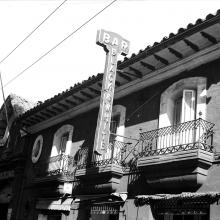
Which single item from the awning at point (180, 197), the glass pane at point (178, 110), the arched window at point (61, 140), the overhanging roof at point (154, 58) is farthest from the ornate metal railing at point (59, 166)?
the glass pane at point (178, 110)

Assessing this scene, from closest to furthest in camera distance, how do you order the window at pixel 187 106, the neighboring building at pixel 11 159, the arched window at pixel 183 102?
the arched window at pixel 183 102 < the window at pixel 187 106 < the neighboring building at pixel 11 159

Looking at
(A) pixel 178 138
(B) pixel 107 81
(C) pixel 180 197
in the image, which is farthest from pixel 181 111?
(C) pixel 180 197

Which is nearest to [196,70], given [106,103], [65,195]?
[106,103]

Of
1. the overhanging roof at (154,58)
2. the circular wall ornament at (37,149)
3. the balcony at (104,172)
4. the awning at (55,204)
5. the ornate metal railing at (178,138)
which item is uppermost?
the overhanging roof at (154,58)

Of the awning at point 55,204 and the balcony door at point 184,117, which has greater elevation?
the balcony door at point 184,117

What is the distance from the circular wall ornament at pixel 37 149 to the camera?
17.9 metres

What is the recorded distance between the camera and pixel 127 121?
12898 mm

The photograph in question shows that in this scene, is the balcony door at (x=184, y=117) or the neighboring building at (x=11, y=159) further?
the neighboring building at (x=11, y=159)

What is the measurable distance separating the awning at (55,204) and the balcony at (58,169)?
30.8 inches

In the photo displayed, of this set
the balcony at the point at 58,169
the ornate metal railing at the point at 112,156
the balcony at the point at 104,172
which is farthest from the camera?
the balcony at the point at 58,169

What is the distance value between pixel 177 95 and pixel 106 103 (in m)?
2.09

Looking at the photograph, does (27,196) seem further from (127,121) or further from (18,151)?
(127,121)

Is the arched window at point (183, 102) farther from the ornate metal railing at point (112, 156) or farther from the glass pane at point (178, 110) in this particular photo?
the ornate metal railing at point (112, 156)

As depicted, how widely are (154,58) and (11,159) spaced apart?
11.0 m
